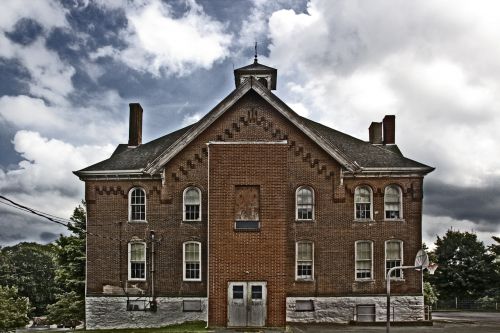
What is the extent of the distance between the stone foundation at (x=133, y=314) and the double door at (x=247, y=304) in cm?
347

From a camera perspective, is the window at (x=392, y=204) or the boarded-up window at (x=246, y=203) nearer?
the boarded-up window at (x=246, y=203)

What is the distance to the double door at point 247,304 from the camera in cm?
2333

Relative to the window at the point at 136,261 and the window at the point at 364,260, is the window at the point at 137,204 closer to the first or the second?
the window at the point at 136,261

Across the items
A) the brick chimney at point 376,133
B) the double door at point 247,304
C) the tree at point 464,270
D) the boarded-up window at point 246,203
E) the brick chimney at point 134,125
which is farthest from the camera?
the tree at point 464,270

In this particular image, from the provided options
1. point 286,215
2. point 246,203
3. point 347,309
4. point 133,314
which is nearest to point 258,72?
point 286,215

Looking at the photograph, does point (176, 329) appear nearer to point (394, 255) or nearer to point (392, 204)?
point (394, 255)

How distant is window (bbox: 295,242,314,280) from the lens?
27.0 meters

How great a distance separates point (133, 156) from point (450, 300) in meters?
32.6

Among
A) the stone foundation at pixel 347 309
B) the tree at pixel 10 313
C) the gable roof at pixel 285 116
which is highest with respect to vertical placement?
the gable roof at pixel 285 116

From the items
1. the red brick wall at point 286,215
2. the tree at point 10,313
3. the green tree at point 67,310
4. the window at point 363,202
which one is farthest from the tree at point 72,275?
the window at point 363,202

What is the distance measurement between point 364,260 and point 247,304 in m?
7.10

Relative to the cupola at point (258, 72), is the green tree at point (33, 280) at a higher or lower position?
lower

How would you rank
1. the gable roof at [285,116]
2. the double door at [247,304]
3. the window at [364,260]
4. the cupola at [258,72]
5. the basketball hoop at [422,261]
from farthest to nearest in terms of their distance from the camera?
the cupola at [258,72]
the window at [364,260]
the gable roof at [285,116]
the double door at [247,304]
the basketball hoop at [422,261]

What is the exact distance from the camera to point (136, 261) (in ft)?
89.8
